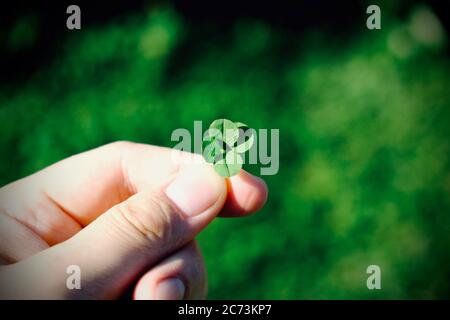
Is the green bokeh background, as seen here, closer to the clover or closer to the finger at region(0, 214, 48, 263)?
the finger at region(0, 214, 48, 263)

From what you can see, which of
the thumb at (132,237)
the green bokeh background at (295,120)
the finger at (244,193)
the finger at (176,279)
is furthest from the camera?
the green bokeh background at (295,120)

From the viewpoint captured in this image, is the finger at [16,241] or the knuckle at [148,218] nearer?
the knuckle at [148,218]

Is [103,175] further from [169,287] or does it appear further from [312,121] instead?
[312,121]

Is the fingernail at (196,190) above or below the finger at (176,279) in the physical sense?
above

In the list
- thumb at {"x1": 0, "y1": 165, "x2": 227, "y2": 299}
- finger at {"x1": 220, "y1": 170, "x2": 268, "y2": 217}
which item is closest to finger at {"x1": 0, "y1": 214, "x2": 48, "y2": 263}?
thumb at {"x1": 0, "y1": 165, "x2": 227, "y2": 299}

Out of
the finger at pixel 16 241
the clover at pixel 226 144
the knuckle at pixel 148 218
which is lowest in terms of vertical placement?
the finger at pixel 16 241

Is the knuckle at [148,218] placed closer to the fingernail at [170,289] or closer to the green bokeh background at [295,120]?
the fingernail at [170,289]

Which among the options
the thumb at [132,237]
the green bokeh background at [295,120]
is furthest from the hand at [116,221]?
the green bokeh background at [295,120]
